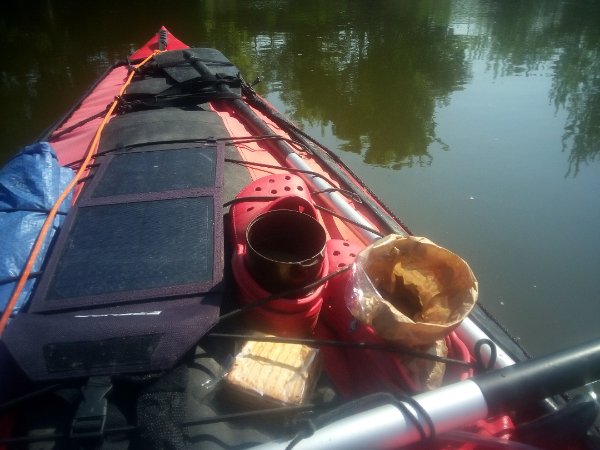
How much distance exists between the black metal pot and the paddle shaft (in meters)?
0.49

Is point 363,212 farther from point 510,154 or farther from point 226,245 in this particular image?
point 510,154

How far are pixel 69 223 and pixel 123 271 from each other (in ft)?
1.58

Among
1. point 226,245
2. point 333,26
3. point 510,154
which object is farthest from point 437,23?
point 226,245

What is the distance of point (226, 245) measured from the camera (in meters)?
1.83

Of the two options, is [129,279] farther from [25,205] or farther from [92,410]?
[25,205]

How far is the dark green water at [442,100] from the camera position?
156 inches

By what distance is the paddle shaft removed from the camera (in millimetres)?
1039

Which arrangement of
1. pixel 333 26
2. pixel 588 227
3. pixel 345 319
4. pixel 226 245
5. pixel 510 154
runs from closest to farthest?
pixel 345 319 < pixel 226 245 < pixel 588 227 < pixel 510 154 < pixel 333 26

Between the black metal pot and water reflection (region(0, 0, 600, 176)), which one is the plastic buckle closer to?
the black metal pot

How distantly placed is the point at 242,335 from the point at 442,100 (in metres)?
7.53

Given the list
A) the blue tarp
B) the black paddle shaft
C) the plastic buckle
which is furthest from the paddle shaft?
the blue tarp

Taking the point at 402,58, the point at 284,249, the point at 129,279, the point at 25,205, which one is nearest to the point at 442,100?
the point at 402,58

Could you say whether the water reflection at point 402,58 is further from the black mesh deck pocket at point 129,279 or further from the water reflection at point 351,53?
the black mesh deck pocket at point 129,279

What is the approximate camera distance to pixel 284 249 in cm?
167
